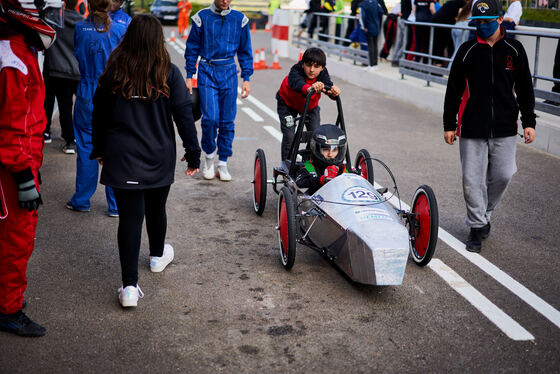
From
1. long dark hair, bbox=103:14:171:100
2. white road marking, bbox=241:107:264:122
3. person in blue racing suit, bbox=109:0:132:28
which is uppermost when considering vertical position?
person in blue racing suit, bbox=109:0:132:28

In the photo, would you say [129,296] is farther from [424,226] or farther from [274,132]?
[274,132]

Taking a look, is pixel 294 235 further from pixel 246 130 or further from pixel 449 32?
pixel 449 32

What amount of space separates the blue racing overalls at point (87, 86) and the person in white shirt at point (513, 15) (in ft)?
26.3

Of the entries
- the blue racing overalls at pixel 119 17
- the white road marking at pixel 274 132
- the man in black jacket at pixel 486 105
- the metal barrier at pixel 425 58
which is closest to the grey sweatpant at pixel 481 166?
the man in black jacket at pixel 486 105

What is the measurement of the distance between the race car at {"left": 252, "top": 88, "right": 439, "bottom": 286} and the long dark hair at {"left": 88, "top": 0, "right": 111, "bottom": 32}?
2.33 meters

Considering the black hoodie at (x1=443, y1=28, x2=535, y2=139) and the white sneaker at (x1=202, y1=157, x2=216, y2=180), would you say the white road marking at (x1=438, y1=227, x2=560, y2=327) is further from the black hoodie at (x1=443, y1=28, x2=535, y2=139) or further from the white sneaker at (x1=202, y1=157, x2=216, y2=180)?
the white sneaker at (x1=202, y1=157, x2=216, y2=180)

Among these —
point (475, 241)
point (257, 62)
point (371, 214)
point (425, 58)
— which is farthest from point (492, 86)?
point (257, 62)

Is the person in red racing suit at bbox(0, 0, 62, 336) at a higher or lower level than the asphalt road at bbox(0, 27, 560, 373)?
higher

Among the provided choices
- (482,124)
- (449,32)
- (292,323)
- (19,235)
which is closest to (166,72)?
(19,235)

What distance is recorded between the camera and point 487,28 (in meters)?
5.73

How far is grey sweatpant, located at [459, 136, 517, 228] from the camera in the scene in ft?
19.6

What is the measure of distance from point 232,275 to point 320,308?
88cm

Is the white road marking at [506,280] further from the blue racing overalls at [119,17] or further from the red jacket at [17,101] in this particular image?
the blue racing overalls at [119,17]

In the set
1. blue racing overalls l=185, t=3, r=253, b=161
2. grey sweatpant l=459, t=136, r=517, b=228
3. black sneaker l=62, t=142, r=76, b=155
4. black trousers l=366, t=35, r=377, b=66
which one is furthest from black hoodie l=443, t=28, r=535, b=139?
black trousers l=366, t=35, r=377, b=66
